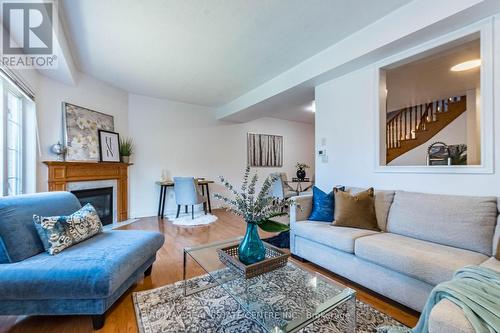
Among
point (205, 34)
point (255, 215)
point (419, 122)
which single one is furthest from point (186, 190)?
point (419, 122)

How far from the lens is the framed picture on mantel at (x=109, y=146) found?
3.89 m

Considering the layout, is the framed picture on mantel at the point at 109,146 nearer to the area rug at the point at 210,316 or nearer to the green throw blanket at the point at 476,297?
the area rug at the point at 210,316

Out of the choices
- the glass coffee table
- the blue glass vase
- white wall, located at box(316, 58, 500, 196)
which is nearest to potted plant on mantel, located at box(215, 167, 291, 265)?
the blue glass vase

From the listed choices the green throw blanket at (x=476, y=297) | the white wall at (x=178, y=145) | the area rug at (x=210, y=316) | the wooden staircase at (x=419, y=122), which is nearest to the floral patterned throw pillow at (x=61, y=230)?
the area rug at (x=210, y=316)

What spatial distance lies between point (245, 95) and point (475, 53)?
3307 millimetres

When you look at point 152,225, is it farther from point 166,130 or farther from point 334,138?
point 334,138

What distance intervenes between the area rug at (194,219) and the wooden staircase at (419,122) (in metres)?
3.84

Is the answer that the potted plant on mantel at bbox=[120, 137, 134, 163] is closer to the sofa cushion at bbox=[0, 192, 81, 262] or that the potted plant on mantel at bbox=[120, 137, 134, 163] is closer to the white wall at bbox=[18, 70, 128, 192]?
the white wall at bbox=[18, 70, 128, 192]

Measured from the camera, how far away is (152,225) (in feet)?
13.2

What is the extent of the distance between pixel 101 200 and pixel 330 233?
12.4ft

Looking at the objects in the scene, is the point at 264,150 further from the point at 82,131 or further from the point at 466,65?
the point at 466,65

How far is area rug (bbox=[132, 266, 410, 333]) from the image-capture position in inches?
57.9

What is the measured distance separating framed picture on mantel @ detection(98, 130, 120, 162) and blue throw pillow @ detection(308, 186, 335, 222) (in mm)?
3513

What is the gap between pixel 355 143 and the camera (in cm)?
291
